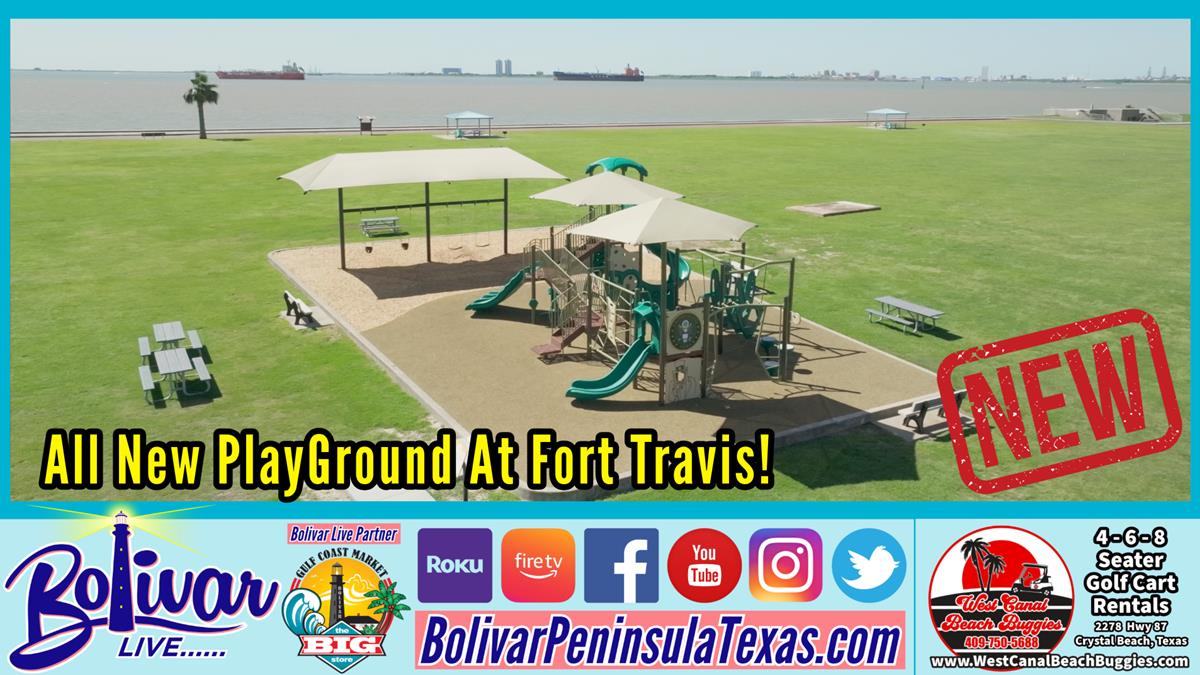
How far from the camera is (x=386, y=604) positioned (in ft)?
24.5

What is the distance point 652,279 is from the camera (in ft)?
71.6

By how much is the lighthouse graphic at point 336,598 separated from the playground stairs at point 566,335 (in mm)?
8678

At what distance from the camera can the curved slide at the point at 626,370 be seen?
13.8 m

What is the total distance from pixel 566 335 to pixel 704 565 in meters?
9.29

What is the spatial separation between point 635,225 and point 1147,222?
24552 mm

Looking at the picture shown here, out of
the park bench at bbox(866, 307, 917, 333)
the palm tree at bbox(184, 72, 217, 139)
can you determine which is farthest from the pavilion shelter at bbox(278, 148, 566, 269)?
the palm tree at bbox(184, 72, 217, 139)

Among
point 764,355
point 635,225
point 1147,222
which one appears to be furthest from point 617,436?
point 1147,222

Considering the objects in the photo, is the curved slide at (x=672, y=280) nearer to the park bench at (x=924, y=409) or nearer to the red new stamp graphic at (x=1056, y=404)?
the park bench at (x=924, y=409)

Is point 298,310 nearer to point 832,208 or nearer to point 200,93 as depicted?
point 832,208

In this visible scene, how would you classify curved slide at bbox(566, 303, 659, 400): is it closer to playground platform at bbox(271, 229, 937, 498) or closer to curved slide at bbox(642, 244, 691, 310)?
playground platform at bbox(271, 229, 937, 498)

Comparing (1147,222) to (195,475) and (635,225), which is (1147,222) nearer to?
(635,225)

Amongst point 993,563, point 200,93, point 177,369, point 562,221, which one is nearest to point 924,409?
point 993,563

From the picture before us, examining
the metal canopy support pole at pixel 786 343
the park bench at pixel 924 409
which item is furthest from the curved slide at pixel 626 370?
the park bench at pixel 924 409

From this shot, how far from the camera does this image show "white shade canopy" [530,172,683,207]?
18812 millimetres
